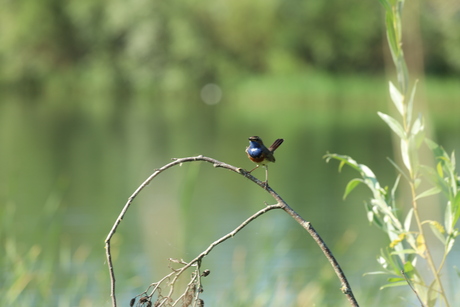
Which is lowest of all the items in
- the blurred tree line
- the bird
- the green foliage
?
the green foliage

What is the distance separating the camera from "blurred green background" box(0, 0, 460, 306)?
22.3ft

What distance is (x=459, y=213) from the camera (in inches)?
56.2

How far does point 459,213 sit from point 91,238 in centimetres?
1092

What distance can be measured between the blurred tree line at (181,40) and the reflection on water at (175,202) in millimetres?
10015

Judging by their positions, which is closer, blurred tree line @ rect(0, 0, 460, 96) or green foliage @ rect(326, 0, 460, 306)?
green foliage @ rect(326, 0, 460, 306)

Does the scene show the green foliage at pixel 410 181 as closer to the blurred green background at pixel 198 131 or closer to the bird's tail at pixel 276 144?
the bird's tail at pixel 276 144

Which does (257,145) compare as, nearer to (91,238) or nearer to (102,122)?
(91,238)

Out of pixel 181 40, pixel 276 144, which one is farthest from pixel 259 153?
pixel 181 40

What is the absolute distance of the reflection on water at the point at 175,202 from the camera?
5.86m

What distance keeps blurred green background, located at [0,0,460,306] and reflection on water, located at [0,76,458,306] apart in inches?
2.0

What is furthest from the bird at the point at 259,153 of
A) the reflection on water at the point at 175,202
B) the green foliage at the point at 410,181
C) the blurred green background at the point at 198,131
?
the blurred green background at the point at 198,131

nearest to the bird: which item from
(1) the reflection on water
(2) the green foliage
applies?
(2) the green foliage

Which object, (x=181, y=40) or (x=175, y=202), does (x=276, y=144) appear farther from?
(x=181, y=40)

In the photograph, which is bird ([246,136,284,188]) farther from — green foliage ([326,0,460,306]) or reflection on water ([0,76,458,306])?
reflection on water ([0,76,458,306])
